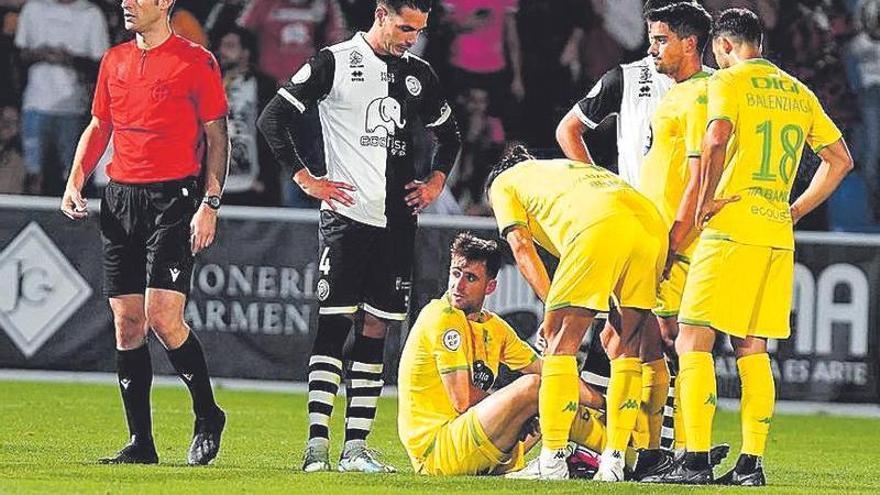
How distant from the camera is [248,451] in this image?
10.2 metres

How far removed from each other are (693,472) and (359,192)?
80.2 inches

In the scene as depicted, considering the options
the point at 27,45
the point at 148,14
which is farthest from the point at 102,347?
the point at 148,14

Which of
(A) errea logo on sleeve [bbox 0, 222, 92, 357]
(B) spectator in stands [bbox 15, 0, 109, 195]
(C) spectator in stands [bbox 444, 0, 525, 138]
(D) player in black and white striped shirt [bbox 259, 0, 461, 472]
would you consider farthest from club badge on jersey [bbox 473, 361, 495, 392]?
(B) spectator in stands [bbox 15, 0, 109, 195]

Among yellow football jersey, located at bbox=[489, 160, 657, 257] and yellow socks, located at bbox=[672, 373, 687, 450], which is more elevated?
yellow football jersey, located at bbox=[489, 160, 657, 257]

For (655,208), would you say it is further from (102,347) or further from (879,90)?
(879,90)

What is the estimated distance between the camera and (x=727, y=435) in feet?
40.2

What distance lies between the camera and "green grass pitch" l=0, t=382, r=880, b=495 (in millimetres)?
7867

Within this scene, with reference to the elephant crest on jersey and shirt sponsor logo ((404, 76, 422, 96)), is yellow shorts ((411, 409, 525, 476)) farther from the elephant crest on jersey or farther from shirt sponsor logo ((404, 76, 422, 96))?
shirt sponsor logo ((404, 76, 422, 96))

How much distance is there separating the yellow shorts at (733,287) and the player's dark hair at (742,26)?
93cm

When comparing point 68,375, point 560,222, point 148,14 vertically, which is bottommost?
point 68,375

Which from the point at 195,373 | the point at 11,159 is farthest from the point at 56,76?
the point at 195,373

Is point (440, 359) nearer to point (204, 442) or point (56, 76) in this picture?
point (204, 442)

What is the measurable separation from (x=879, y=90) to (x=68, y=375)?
7033mm

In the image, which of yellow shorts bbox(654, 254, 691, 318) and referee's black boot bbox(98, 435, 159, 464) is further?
yellow shorts bbox(654, 254, 691, 318)
